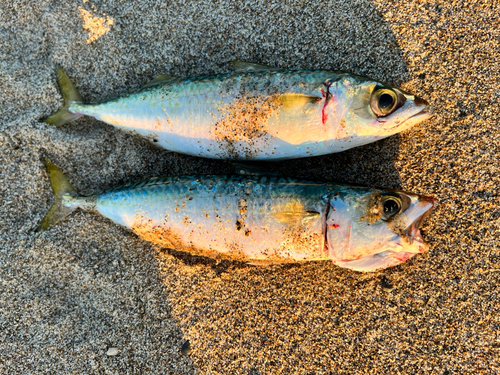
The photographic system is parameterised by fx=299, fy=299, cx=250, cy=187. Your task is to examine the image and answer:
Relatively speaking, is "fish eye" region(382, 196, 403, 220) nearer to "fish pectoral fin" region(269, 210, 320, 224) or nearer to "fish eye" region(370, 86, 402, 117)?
"fish pectoral fin" region(269, 210, 320, 224)

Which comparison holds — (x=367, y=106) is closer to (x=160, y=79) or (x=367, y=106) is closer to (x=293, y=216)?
(x=293, y=216)

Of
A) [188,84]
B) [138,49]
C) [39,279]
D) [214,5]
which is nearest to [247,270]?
[188,84]

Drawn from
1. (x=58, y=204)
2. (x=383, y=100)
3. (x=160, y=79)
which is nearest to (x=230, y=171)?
(x=160, y=79)

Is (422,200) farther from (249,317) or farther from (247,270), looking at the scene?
(249,317)

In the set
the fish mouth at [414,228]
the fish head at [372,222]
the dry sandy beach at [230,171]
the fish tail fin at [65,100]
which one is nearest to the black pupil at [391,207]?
the fish head at [372,222]

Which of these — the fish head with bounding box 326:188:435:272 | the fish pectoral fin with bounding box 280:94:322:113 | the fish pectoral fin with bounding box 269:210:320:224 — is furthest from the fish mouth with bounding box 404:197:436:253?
the fish pectoral fin with bounding box 280:94:322:113
